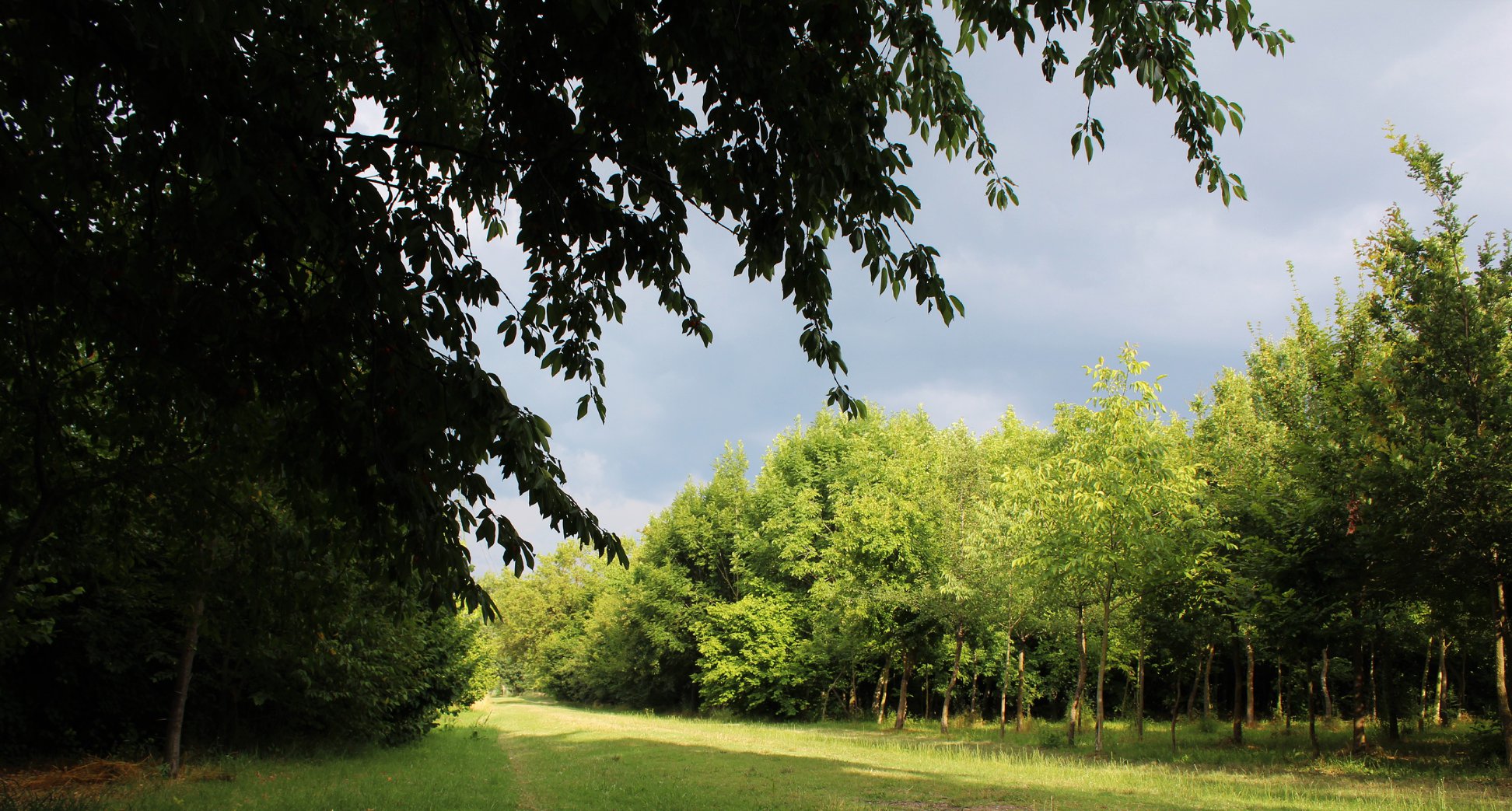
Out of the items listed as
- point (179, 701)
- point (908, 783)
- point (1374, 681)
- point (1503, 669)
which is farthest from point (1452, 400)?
point (179, 701)

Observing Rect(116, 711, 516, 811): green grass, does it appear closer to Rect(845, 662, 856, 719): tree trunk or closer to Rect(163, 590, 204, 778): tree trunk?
Rect(163, 590, 204, 778): tree trunk

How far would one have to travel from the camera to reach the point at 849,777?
15.0 meters

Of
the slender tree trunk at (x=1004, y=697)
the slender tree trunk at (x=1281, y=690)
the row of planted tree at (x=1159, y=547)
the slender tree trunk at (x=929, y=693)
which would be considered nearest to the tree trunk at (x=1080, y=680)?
the row of planted tree at (x=1159, y=547)

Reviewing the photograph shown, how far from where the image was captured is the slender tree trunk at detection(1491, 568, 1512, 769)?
1467cm

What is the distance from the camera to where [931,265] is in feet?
15.4

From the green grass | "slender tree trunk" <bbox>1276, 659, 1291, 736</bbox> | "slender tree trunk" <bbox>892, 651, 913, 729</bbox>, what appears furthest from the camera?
"slender tree trunk" <bbox>892, 651, 913, 729</bbox>

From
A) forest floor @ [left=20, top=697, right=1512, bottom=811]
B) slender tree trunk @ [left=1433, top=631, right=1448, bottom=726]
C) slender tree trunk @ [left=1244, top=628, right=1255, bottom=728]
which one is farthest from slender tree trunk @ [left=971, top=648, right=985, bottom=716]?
slender tree trunk @ [left=1433, top=631, right=1448, bottom=726]

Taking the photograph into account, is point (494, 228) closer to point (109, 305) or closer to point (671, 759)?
point (109, 305)

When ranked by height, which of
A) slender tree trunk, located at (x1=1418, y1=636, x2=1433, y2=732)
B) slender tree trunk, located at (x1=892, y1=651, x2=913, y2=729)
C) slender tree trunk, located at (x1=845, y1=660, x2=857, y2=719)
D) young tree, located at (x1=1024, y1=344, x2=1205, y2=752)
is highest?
young tree, located at (x1=1024, y1=344, x2=1205, y2=752)

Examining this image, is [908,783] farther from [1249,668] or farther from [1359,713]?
[1249,668]

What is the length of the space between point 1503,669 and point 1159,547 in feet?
19.4

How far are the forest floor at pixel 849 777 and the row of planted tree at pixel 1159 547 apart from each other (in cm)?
173

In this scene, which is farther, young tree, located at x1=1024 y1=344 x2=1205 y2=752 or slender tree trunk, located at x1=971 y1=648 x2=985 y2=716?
slender tree trunk, located at x1=971 y1=648 x2=985 y2=716

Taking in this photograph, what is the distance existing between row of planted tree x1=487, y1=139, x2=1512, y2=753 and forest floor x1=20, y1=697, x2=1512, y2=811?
1.73m
